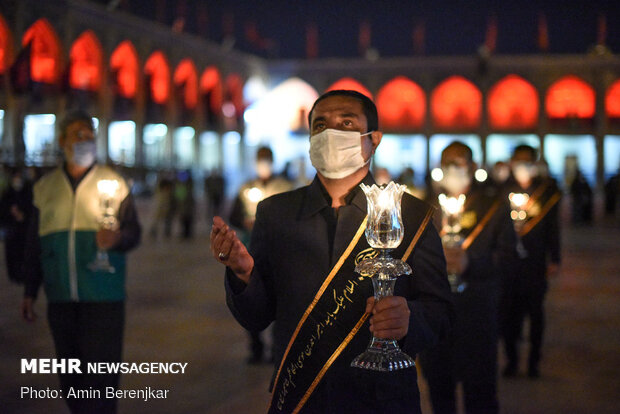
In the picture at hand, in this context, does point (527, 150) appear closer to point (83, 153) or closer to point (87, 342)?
point (83, 153)

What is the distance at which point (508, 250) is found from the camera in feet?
16.3

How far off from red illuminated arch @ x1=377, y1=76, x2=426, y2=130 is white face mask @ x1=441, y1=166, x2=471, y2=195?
159 ft

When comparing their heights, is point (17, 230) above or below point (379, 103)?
below

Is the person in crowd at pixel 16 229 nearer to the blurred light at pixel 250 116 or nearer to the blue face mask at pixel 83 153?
the blue face mask at pixel 83 153

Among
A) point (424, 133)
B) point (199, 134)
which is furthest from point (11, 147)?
point (424, 133)

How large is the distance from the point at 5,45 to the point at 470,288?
29.4m

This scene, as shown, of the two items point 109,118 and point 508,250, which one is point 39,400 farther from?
point 109,118

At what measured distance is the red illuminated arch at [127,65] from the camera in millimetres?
38375

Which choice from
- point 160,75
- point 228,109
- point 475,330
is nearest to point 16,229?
point 475,330

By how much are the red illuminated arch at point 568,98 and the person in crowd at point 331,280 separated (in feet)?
171

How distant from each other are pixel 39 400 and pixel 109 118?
31.5 metres

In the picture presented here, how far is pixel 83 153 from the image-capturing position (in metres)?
4.43

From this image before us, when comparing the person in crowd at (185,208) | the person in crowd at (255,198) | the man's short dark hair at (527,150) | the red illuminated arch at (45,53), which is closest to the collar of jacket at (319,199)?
the person in crowd at (255,198)

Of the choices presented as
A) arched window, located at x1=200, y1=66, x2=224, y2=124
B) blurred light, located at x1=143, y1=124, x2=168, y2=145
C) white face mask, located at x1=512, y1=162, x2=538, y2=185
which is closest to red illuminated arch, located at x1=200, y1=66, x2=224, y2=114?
arched window, located at x1=200, y1=66, x2=224, y2=124
